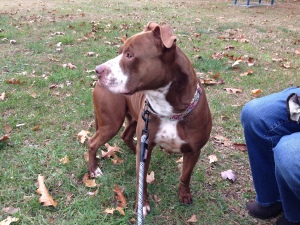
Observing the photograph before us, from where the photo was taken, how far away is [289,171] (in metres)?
1.96

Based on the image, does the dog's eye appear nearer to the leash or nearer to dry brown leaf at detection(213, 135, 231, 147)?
the leash

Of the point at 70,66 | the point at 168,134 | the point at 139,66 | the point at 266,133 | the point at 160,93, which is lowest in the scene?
the point at 70,66

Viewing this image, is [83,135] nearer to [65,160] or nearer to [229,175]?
[65,160]

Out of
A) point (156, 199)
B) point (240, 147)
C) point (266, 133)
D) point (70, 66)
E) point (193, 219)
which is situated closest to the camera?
point (266, 133)

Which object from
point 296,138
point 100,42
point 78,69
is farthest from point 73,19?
point 296,138

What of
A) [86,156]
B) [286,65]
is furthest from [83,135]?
[286,65]

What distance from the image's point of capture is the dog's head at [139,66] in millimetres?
2295

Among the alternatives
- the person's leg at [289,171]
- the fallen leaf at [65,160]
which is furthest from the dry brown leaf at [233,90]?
the person's leg at [289,171]

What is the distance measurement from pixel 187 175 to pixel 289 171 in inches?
43.6

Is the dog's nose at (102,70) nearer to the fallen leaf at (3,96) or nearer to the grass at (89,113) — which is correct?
the grass at (89,113)

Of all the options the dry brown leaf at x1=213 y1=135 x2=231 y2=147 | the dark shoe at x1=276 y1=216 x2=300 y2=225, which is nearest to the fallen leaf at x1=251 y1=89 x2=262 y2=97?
the dry brown leaf at x1=213 y1=135 x2=231 y2=147

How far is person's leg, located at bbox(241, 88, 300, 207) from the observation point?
7.98ft

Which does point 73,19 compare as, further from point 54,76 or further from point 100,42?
point 54,76

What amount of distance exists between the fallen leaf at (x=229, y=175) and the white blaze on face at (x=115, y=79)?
1.57 meters
